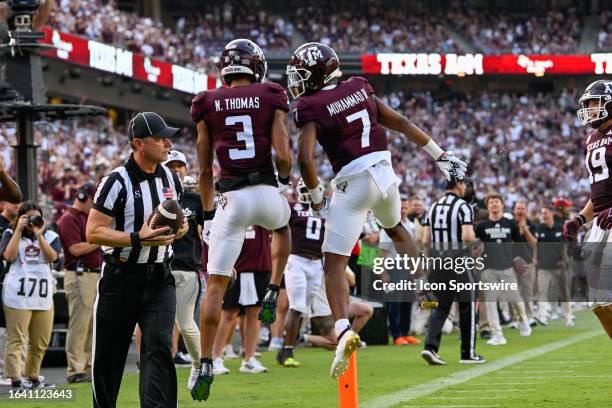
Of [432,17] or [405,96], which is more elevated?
[432,17]

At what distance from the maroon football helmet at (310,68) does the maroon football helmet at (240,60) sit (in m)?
0.29

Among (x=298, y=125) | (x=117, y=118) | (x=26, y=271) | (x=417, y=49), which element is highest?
(x=417, y=49)

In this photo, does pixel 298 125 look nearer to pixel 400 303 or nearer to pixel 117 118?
pixel 400 303

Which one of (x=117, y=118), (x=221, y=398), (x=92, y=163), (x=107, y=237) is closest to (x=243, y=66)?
(x=107, y=237)

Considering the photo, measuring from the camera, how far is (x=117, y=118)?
37.9 m

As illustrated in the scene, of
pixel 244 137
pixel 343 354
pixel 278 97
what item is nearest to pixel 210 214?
pixel 244 137

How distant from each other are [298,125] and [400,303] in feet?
29.7

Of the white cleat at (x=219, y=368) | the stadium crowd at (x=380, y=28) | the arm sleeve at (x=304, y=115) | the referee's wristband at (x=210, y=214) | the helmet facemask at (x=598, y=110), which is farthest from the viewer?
the stadium crowd at (x=380, y=28)

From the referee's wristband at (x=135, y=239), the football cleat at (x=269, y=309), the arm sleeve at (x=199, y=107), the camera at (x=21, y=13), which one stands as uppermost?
the camera at (x=21, y=13)

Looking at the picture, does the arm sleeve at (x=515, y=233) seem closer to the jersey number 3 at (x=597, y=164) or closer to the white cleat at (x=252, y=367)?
the white cleat at (x=252, y=367)

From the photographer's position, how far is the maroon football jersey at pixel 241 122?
25.5ft

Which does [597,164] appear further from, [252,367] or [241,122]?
[252,367]

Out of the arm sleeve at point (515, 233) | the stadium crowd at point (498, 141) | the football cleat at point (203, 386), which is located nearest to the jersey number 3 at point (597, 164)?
the football cleat at point (203, 386)

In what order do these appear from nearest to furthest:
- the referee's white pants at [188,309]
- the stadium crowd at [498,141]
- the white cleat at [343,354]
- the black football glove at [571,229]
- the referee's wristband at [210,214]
Answer: the white cleat at [343,354], the referee's wristband at [210,214], the black football glove at [571,229], the referee's white pants at [188,309], the stadium crowd at [498,141]
